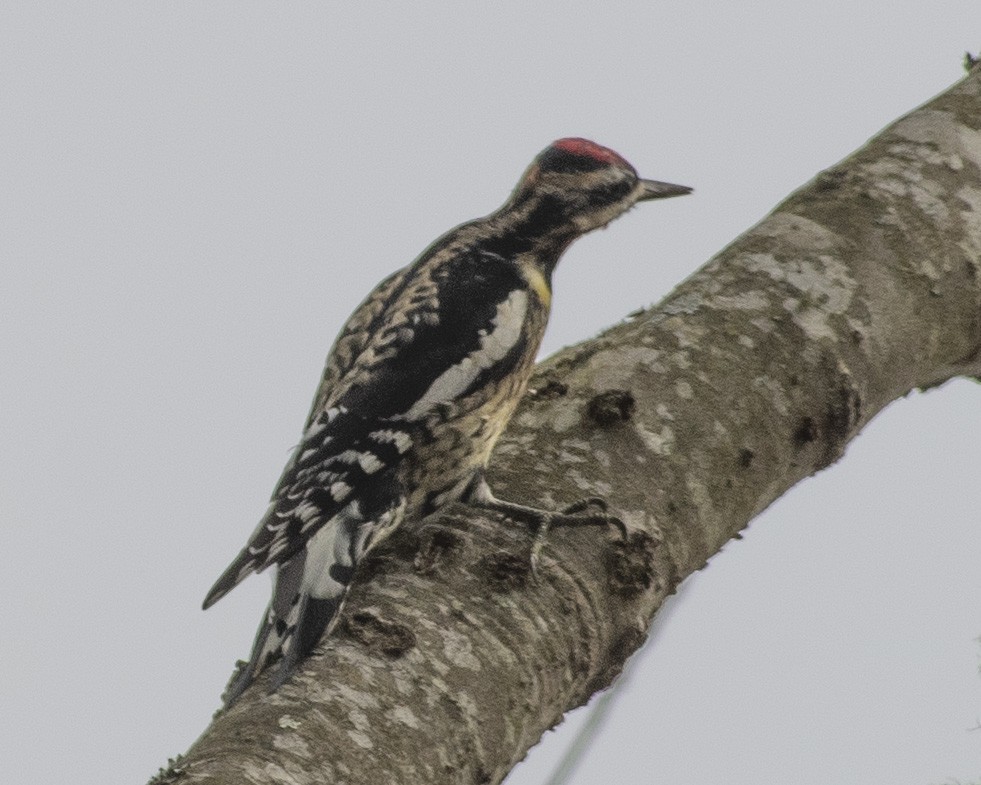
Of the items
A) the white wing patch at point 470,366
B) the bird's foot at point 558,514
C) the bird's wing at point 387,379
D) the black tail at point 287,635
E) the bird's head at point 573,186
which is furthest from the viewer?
the bird's head at point 573,186

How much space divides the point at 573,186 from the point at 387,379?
30.5 inches

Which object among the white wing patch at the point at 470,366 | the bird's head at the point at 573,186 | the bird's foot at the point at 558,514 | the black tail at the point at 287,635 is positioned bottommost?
the black tail at the point at 287,635

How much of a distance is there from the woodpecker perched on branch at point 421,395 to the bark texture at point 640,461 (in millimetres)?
72

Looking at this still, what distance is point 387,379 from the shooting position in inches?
108

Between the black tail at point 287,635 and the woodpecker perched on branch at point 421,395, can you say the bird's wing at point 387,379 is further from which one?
the black tail at point 287,635

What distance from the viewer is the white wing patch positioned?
277 cm

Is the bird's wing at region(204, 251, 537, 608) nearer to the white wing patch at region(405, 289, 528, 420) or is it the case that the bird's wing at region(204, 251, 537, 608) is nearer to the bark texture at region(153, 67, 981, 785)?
the white wing patch at region(405, 289, 528, 420)

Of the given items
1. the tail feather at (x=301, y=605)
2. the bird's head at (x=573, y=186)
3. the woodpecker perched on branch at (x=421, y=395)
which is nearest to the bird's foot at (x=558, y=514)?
the woodpecker perched on branch at (x=421, y=395)

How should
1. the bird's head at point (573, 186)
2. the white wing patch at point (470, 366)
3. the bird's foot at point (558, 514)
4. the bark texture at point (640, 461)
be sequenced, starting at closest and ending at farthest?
the bark texture at point (640, 461), the bird's foot at point (558, 514), the white wing patch at point (470, 366), the bird's head at point (573, 186)

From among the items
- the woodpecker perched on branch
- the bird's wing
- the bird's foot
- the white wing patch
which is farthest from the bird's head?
the bird's foot

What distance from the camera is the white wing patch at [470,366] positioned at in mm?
2766

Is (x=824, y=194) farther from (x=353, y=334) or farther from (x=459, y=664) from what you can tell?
(x=459, y=664)

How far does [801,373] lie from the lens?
8.80 ft

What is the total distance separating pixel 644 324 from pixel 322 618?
0.98 m
